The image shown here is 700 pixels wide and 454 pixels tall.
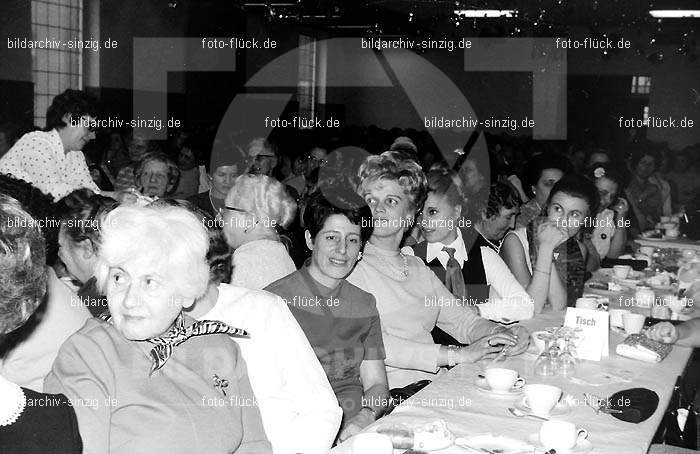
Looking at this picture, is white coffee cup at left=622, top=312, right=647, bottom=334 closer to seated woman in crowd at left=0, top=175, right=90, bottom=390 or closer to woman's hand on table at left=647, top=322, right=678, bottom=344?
woman's hand on table at left=647, top=322, right=678, bottom=344

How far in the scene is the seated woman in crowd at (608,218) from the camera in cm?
545

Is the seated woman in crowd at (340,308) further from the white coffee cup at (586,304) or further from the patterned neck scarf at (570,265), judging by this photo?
the patterned neck scarf at (570,265)

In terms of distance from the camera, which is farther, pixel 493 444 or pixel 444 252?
pixel 444 252

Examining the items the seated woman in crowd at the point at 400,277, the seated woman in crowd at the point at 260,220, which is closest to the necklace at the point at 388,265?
the seated woman in crowd at the point at 400,277

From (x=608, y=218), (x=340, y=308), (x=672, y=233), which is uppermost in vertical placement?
(x=608, y=218)

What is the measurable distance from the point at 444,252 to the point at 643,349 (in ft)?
3.15

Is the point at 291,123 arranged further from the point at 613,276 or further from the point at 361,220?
the point at 361,220

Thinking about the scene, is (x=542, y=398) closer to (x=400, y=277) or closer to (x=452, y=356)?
(x=452, y=356)

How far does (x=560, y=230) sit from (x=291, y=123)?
11117 mm

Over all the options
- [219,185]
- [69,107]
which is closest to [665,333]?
[219,185]

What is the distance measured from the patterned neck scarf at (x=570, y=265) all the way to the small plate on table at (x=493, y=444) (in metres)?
1.98

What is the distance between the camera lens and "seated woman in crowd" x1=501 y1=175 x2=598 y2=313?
3.65 metres

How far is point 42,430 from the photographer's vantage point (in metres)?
1.28

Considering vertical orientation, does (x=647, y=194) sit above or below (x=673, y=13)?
below
